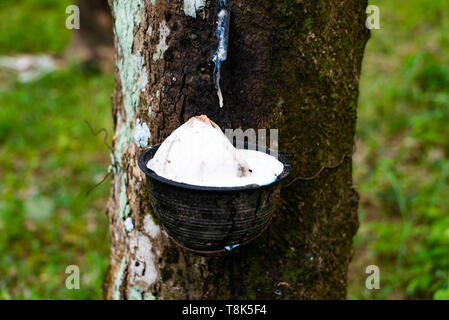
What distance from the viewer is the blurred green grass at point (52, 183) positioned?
3.10m

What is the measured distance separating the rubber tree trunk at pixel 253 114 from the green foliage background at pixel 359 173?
2.65ft

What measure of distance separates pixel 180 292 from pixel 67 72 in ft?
17.1

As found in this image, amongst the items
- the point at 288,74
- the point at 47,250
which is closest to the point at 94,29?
the point at 47,250

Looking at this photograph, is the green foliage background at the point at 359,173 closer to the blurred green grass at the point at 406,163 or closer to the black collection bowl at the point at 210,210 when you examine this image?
the blurred green grass at the point at 406,163

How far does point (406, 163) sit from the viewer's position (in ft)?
13.9

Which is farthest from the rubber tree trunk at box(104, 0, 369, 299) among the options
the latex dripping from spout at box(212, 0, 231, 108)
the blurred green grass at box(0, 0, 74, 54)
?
the blurred green grass at box(0, 0, 74, 54)

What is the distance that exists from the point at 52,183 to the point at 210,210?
10.4 ft

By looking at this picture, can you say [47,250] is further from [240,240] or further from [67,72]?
[67,72]

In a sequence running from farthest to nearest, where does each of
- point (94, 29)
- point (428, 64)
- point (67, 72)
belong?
point (94, 29) → point (67, 72) → point (428, 64)

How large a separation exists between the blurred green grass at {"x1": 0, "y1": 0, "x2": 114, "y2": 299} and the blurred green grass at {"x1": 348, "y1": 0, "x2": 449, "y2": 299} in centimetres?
208

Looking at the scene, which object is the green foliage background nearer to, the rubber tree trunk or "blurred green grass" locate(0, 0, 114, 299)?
"blurred green grass" locate(0, 0, 114, 299)

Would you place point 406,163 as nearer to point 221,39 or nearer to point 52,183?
point 221,39

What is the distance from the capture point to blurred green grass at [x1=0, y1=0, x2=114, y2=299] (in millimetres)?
3097
